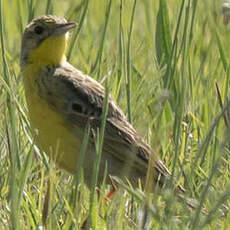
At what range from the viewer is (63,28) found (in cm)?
643

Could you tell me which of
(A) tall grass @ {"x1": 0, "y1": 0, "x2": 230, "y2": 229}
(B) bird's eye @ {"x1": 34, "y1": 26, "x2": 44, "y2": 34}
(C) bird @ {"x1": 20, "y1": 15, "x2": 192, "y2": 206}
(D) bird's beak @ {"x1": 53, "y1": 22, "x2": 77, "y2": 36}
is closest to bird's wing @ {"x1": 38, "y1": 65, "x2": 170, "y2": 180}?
(C) bird @ {"x1": 20, "y1": 15, "x2": 192, "y2": 206}

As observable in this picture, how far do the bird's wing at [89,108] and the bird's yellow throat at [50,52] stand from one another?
0.08 m

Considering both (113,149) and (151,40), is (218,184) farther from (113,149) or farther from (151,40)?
(151,40)

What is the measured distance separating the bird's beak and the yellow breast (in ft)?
1.97

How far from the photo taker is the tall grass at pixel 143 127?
14.3 feet

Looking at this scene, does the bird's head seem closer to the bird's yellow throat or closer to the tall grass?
the bird's yellow throat

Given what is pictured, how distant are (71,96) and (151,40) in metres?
1.25

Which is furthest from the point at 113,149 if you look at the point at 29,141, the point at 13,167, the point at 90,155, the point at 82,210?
the point at 13,167

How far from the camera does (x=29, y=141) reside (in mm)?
5492

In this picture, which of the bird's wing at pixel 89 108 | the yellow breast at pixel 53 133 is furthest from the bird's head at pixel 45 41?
the yellow breast at pixel 53 133

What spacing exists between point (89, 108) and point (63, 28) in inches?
25.5

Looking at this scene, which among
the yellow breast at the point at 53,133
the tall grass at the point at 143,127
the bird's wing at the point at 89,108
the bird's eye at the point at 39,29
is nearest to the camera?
the tall grass at the point at 143,127

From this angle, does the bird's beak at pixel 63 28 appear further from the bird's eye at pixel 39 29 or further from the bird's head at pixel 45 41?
the bird's eye at pixel 39 29

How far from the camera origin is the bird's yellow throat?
20.9ft
